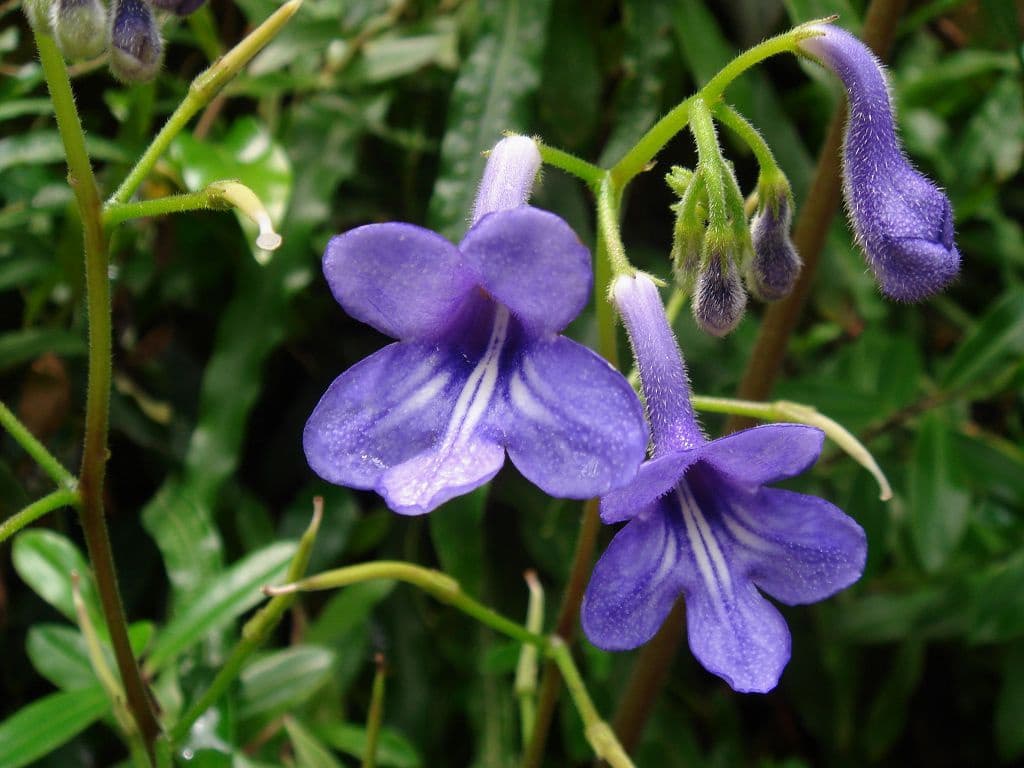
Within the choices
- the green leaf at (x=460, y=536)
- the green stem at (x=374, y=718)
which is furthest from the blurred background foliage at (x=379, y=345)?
the green stem at (x=374, y=718)

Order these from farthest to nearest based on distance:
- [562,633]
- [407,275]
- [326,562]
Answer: [326,562], [562,633], [407,275]

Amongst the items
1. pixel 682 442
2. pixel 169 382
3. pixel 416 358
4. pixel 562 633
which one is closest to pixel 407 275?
pixel 416 358

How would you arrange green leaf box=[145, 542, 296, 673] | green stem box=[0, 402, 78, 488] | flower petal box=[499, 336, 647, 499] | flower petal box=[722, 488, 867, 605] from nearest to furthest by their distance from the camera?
flower petal box=[499, 336, 647, 499] < flower petal box=[722, 488, 867, 605] < green stem box=[0, 402, 78, 488] < green leaf box=[145, 542, 296, 673]

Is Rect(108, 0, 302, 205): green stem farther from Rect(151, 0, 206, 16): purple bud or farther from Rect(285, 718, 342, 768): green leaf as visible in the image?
Rect(285, 718, 342, 768): green leaf

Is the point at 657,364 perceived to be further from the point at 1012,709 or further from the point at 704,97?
the point at 1012,709

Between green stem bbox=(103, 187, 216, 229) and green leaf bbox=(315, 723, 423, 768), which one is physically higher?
green stem bbox=(103, 187, 216, 229)

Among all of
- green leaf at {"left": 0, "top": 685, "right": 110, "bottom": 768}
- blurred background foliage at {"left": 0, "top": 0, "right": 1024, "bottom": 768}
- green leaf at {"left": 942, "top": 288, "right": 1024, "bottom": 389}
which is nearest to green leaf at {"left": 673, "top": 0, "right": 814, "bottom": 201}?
blurred background foliage at {"left": 0, "top": 0, "right": 1024, "bottom": 768}

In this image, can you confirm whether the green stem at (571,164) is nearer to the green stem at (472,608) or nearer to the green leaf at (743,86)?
the green stem at (472,608)

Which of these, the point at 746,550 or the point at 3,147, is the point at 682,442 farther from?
the point at 3,147
